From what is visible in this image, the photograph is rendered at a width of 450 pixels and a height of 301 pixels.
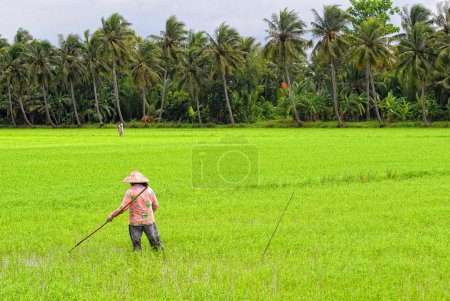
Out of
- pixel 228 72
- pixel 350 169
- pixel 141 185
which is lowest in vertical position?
pixel 350 169

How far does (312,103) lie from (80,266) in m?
46.6

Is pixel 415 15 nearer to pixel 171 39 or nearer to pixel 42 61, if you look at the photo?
pixel 171 39

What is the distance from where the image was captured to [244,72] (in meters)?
54.7

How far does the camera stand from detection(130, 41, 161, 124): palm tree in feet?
177

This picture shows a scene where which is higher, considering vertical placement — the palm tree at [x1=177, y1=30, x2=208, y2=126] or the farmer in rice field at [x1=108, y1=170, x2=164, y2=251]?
the palm tree at [x1=177, y1=30, x2=208, y2=126]

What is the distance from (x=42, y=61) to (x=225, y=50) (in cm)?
2019

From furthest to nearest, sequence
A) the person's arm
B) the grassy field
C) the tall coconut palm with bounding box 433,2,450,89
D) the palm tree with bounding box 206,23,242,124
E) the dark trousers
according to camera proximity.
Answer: the palm tree with bounding box 206,23,242,124 → the tall coconut palm with bounding box 433,2,450,89 → the dark trousers → the person's arm → the grassy field

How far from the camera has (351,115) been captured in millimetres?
55094

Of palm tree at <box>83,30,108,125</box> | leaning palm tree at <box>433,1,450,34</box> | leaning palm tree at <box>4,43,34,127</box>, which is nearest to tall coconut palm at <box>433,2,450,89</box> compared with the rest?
leaning palm tree at <box>433,1,450,34</box>

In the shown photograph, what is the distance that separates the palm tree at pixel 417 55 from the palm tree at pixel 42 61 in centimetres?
3491

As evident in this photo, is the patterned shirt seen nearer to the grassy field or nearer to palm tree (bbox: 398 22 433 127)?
the grassy field

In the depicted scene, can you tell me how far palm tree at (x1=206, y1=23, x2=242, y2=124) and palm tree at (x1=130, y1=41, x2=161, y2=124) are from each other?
6.09 meters

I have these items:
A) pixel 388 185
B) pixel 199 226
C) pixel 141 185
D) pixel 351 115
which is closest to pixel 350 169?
pixel 388 185

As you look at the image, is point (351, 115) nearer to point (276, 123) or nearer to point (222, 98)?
point (276, 123)
